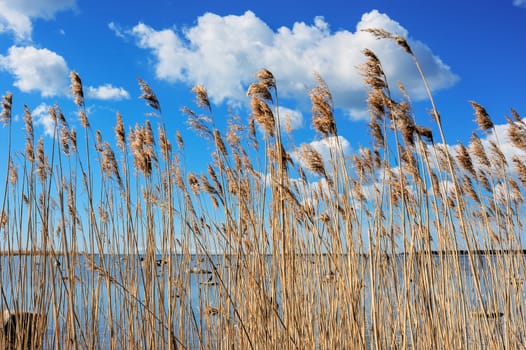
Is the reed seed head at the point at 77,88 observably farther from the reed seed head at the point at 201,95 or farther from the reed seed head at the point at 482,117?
the reed seed head at the point at 482,117

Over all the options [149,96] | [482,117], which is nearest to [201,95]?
[149,96]

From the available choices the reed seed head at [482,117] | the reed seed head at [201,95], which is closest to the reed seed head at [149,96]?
the reed seed head at [201,95]

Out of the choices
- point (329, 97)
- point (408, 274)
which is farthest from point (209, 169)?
point (408, 274)

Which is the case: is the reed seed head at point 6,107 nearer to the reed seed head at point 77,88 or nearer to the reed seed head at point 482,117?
the reed seed head at point 77,88

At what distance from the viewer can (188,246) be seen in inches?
133

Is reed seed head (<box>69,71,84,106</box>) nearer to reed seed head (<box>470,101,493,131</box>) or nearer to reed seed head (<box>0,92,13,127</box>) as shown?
reed seed head (<box>0,92,13,127</box>)

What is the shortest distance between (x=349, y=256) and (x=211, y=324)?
4.76ft

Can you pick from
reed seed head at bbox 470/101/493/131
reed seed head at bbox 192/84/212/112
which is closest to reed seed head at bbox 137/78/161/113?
reed seed head at bbox 192/84/212/112

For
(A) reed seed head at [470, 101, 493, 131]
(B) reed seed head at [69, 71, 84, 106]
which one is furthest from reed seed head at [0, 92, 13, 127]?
(A) reed seed head at [470, 101, 493, 131]

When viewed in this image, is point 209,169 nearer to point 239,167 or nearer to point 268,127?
point 239,167

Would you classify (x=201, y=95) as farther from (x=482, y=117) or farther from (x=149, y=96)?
(x=482, y=117)

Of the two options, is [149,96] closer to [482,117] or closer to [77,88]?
[77,88]

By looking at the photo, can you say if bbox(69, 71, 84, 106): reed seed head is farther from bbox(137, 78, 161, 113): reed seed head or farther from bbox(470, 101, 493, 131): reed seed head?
bbox(470, 101, 493, 131): reed seed head

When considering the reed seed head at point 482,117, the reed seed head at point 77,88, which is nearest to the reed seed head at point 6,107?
the reed seed head at point 77,88
